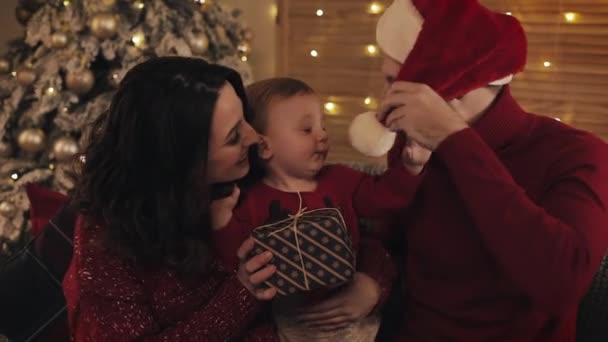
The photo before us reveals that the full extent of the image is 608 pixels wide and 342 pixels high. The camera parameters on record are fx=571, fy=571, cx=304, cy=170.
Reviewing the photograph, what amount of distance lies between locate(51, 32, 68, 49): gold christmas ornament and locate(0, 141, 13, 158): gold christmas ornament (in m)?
0.54

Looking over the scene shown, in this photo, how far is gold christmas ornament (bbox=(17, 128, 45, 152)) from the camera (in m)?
2.46

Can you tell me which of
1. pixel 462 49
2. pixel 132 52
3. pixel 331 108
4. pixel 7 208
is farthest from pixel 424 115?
pixel 331 108

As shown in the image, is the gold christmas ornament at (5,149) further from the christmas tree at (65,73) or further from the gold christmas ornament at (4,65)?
the gold christmas ornament at (4,65)

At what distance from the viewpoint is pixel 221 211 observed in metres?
1.27

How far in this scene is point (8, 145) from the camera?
8.56ft

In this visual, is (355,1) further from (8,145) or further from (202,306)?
(202,306)

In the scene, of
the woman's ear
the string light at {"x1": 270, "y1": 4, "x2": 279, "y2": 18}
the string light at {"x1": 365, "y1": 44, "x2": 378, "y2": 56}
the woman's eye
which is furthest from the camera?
the string light at {"x1": 270, "y1": 4, "x2": 279, "y2": 18}

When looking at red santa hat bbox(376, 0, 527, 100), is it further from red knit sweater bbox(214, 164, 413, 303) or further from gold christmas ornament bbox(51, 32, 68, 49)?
gold christmas ornament bbox(51, 32, 68, 49)

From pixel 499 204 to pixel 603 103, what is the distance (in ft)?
6.44

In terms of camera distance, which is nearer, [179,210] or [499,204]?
[499,204]

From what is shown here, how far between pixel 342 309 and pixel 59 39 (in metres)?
1.82

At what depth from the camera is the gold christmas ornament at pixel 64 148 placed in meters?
2.40

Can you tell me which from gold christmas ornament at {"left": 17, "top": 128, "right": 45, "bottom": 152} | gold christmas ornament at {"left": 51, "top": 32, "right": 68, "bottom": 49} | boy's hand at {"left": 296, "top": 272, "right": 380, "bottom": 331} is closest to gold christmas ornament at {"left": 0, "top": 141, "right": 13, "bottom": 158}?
gold christmas ornament at {"left": 17, "top": 128, "right": 45, "bottom": 152}

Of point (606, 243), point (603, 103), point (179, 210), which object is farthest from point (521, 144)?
point (603, 103)
